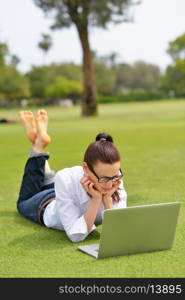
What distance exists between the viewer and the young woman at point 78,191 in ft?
14.3

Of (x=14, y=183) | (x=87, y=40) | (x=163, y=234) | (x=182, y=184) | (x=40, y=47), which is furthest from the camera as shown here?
(x=40, y=47)

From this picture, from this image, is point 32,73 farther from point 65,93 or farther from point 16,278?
point 16,278

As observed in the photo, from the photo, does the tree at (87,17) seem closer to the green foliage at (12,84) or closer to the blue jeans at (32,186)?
the blue jeans at (32,186)

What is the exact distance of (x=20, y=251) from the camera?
4.40m

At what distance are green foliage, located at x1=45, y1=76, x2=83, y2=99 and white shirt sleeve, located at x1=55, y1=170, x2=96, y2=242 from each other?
3789 inches

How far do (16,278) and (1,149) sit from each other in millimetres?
10417

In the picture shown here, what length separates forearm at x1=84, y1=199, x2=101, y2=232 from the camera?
4461 millimetres

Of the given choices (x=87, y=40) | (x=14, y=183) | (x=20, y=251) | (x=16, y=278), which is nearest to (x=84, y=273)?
(x=16, y=278)

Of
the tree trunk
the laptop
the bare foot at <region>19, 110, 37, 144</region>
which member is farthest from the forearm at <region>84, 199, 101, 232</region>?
the tree trunk

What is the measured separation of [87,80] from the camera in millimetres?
34375

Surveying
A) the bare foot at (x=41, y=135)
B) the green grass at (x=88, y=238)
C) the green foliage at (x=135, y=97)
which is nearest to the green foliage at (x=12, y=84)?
the green foliage at (x=135, y=97)

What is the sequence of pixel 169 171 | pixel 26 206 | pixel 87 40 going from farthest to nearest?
pixel 87 40, pixel 169 171, pixel 26 206

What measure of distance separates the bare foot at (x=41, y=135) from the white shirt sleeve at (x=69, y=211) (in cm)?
89

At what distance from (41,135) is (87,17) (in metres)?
29.0
